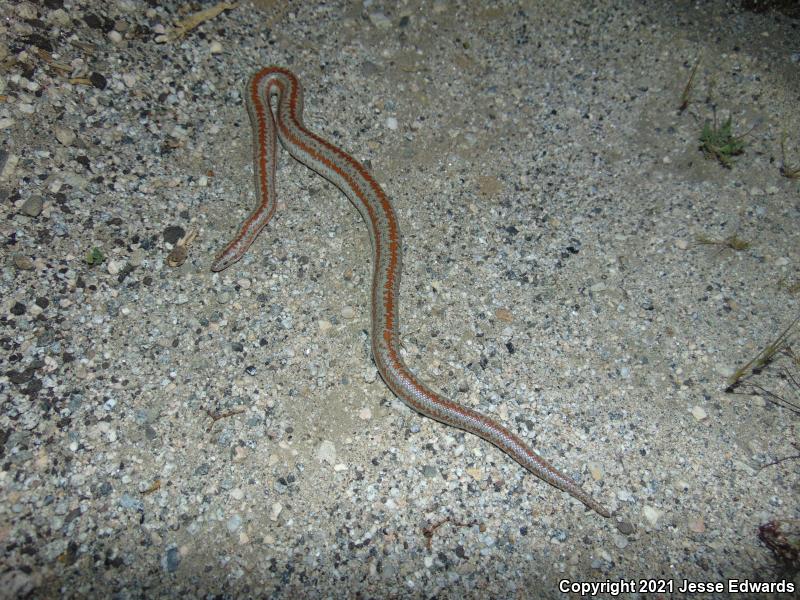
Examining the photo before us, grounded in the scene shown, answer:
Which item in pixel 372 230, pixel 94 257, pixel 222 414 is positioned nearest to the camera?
pixel 222 414

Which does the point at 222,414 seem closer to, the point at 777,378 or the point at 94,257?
the point at 94,257

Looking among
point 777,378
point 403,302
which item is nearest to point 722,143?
point 777,378

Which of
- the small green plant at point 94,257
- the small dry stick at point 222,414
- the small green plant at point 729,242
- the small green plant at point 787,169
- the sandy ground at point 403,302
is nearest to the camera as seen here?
the sandy ground at point 403,302

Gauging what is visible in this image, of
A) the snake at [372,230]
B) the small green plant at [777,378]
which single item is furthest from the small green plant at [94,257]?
the small green plant at [777,378]

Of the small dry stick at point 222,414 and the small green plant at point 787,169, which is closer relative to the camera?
the small dry stick at point 222,414

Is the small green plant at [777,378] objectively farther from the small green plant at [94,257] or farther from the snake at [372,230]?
the small green plant at [94,257]

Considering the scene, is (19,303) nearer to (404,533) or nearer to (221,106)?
(221,106)
